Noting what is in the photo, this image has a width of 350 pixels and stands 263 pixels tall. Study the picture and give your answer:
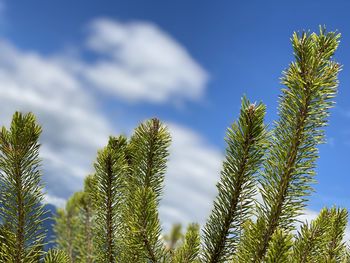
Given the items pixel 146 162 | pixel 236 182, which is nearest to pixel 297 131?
pixel 236 182

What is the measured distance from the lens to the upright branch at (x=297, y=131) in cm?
362

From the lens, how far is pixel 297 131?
12.0 feet

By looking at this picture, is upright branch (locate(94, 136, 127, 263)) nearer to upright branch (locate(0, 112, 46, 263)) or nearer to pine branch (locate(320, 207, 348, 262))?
upright branch (locate(0, 112, 46, 263))

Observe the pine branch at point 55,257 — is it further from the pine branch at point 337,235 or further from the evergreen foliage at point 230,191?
the pine branch at point 337,235

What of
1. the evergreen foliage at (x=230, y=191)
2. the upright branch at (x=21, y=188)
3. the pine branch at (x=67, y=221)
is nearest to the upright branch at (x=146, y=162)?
the evergreen foliage at (x=230, y=191)

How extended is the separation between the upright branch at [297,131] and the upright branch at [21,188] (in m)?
2.09

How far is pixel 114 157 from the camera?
4973 millimetres

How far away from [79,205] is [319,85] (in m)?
5.39

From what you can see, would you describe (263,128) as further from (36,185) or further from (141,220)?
(36,185)

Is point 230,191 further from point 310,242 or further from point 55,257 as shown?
point 55,257

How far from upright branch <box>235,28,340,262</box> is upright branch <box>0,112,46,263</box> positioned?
2.09 m

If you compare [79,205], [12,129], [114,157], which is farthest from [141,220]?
[79,205]

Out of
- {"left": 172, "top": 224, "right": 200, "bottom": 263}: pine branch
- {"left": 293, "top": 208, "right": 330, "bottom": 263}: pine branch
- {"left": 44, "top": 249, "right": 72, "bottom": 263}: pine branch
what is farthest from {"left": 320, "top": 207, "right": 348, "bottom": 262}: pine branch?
{"left": 44, "top": 249, "right": 72, "bottom": 263}: pine branch

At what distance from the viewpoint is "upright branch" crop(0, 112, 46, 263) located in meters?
4.29
